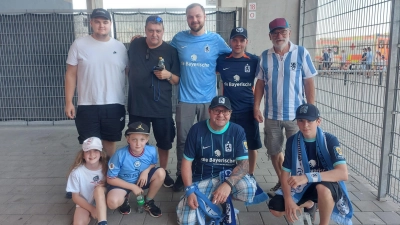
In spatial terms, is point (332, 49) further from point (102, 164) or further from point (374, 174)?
point (102, 164)

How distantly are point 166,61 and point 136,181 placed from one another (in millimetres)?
1408

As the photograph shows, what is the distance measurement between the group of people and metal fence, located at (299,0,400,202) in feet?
2.74

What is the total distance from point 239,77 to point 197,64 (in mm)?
522

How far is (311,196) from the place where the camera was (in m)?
2.96

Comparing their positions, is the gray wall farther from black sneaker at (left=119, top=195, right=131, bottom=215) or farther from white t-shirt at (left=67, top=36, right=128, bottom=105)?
black sneaker at (left=119, top=195, right=131, bottom=215)

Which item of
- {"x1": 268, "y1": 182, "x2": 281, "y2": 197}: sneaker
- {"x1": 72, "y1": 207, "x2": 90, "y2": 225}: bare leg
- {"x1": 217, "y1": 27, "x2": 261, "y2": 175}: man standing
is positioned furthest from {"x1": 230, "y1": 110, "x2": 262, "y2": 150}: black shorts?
{"x1": 72, "y1": 207, "x2": 90, "y2": 225}: bare leg

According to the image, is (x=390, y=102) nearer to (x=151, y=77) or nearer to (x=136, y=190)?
(x=151, y=77)

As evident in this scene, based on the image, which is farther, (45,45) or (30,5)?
(30,5)

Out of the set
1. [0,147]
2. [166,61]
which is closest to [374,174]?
[166,61]

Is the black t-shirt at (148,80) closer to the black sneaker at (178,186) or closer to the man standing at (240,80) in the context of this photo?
the man standing at (240,80)

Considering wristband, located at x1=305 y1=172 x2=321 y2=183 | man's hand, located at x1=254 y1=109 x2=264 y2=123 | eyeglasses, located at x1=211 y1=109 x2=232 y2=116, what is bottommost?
wristband, located at x1=305 y1=172 x2=321 y2=183

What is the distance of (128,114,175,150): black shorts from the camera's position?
388 centimetres

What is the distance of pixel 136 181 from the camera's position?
3412mm

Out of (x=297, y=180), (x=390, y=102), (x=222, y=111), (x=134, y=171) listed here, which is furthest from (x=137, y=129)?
(x=390, y=102)
